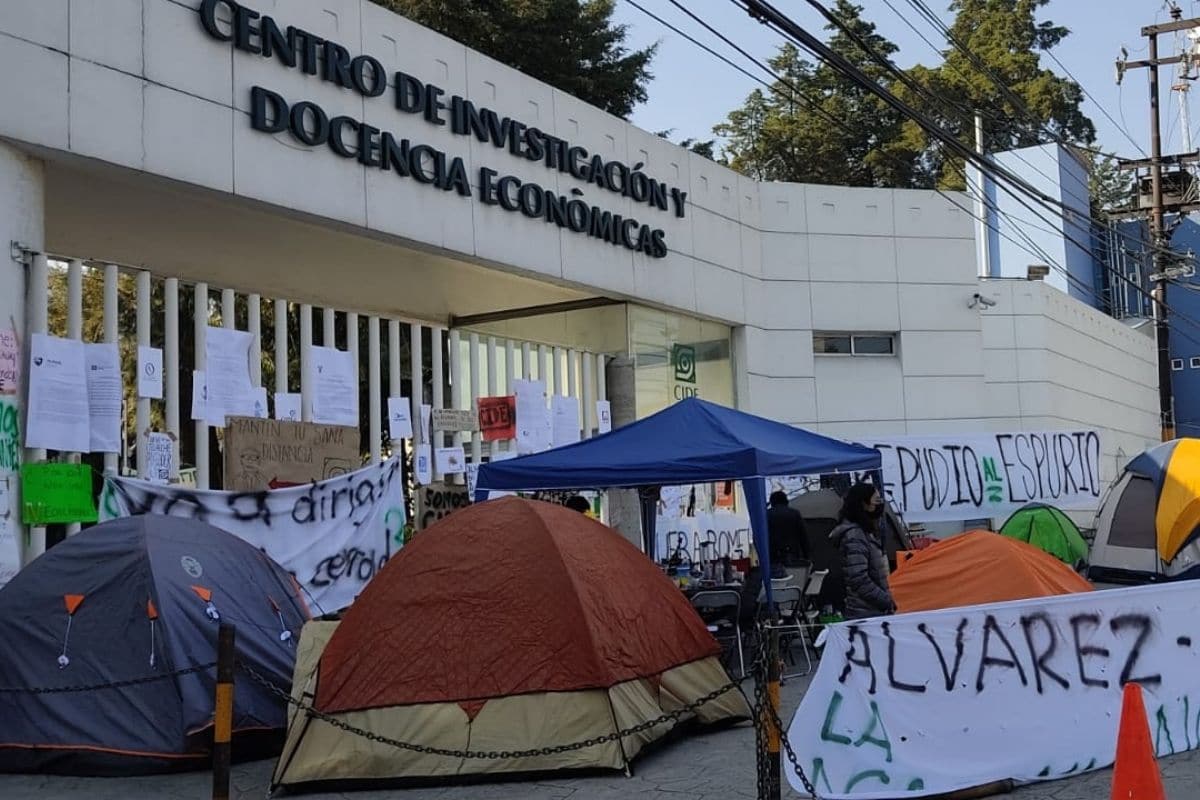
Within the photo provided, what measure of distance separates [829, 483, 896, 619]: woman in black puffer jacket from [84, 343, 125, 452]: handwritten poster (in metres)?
6.68

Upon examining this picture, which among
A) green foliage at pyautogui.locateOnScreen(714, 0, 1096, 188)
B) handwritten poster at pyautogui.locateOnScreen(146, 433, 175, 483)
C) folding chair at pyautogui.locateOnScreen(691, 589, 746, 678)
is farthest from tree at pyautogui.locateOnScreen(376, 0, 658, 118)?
folding chair at pyautogui.locateOnScreen(691, 589, 746, 678)

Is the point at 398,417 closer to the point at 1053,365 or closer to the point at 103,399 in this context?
the point at 103,399

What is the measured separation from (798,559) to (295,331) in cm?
1649

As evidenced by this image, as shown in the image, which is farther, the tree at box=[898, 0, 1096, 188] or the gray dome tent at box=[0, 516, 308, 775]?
the tree at box=[898, 0, 1096, 188]

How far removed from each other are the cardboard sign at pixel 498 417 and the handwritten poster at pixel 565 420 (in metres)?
0.91

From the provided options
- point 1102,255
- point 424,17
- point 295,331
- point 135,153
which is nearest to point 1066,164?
point 1102,255

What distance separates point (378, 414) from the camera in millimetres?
16125

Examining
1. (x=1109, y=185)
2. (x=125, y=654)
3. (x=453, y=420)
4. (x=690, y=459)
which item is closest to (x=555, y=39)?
(x=453, y=420)

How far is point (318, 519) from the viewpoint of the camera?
12.4 meters

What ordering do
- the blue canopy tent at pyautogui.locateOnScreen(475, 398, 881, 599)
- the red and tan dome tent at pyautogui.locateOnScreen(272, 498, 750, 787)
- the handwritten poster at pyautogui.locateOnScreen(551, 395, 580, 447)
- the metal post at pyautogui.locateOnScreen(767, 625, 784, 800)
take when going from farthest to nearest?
1. the handwritten poster at pyautogui.locateOnScreen(551, 395, 580, 447)
2. the blue canopy tent at pyautogui.locateOnScreen(475, 398, 881, 599)
3. the red and tan dome tent at pyautogui.locateOnScreen(272, 498, 750, 787)
4. the metal post at pyautogui.locateOnScreen(767, 625, 784, 800)

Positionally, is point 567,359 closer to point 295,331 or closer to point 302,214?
point 302,214

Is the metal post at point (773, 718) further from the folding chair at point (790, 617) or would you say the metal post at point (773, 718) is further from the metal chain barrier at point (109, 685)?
the folding chair at point (790, 617)

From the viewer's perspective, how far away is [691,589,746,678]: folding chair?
11789mm

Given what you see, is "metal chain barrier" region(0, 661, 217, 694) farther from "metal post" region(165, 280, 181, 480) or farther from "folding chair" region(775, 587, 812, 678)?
"folding chair" region(775, 587, 812, 678)
